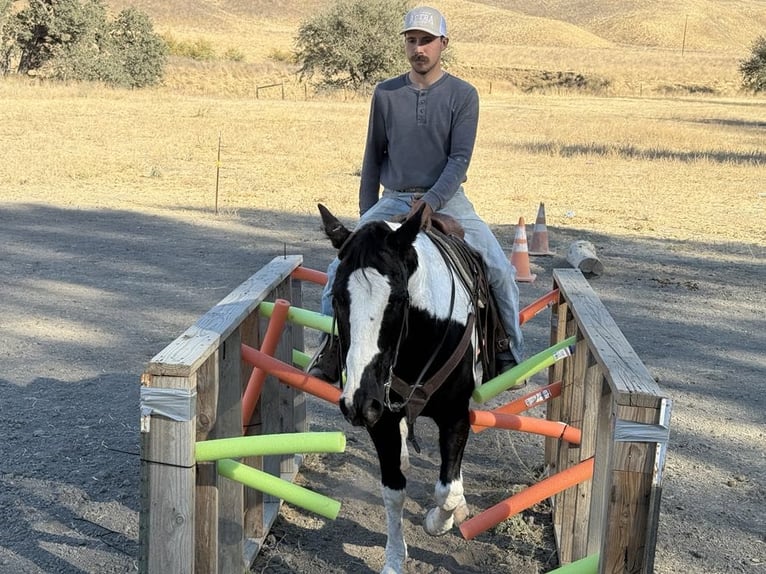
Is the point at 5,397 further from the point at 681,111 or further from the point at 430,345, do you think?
the point at 681,111

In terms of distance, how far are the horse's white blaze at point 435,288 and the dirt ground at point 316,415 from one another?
1.45 metres

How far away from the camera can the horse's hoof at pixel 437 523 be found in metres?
4.11

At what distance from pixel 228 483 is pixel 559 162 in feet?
61.3

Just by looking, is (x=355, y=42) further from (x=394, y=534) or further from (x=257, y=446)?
(x=257, y=446)

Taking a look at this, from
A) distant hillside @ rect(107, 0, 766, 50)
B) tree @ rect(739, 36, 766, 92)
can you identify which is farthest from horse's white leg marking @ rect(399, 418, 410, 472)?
distant hillside @ rect(107, 0, 766, 50)

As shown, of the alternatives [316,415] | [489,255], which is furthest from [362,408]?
[316,415]

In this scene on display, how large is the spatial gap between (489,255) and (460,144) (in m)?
0.63

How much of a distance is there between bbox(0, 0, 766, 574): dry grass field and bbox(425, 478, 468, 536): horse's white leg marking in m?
0.28

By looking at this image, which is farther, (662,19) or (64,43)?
(662,19)

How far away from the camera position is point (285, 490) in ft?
10.3

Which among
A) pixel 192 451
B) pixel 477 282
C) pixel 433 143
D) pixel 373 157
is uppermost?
pixel 433 143

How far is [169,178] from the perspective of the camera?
697 inches

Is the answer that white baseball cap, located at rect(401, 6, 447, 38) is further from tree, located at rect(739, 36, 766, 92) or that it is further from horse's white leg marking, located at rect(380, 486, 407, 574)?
tree, located at rect(739, 36, 766, 92)

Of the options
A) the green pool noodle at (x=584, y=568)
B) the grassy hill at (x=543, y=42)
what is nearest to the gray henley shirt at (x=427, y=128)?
the green pool noodle at (x=584, y=568)
